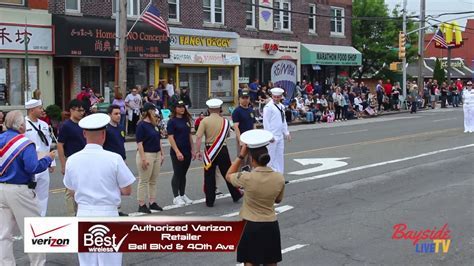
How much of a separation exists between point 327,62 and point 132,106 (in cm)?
1898

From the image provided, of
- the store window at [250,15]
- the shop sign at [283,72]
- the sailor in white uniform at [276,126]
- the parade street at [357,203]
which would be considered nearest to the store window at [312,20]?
the store window at [250,15]

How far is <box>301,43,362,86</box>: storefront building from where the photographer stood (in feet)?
127

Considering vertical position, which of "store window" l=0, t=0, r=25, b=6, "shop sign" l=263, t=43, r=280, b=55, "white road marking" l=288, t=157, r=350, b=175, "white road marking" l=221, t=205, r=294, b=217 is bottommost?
"white road marking" l=221, t=205, r=294, b=217

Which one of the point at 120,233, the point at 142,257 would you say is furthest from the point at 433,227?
the point at 120,233

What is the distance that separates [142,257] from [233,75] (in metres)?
27.2

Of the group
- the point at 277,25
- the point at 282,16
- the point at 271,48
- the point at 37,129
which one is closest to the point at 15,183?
the point at 37,129

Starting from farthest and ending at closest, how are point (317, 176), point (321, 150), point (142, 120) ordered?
point (321, 150)
point (317, 176)
point (142, 120)

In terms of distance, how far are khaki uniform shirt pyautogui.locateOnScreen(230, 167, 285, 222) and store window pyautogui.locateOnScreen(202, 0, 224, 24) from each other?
2780cm

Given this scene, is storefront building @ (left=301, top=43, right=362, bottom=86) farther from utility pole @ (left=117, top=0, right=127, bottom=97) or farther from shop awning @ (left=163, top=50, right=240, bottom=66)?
utility pole @ (left=117, top=0, right=127, bottom=97)

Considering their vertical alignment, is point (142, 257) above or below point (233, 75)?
below

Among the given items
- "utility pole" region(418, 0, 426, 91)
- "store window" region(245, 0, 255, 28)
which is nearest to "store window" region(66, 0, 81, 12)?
"store window" region(245, 0, 255, 28)

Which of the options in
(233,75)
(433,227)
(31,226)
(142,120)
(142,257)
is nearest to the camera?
(31,226)

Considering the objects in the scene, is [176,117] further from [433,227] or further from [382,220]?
[433,227]

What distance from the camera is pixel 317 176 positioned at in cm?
1349
